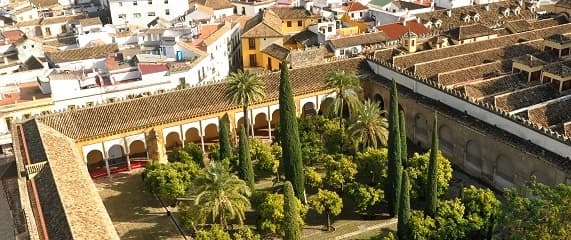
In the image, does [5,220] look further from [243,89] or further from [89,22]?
[89,22]

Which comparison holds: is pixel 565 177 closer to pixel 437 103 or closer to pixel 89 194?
pixel 437 103

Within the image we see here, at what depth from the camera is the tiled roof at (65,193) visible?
98.7ft

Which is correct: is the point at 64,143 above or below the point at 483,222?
above

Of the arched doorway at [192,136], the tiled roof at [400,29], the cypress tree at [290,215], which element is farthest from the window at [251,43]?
the cypress tree at [290,215]

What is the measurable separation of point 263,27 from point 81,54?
20.4m

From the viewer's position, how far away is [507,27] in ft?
218

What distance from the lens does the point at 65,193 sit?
3353 centimetres

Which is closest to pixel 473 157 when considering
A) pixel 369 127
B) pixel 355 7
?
pixel 369 127

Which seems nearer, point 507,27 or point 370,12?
point 507,27

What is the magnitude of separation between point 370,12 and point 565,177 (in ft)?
145

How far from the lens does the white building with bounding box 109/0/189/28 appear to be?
3275 inches

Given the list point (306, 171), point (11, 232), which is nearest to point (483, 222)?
point (306, 171)

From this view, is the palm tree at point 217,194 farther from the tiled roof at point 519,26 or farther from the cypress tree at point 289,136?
the tiled roof at point 519,26

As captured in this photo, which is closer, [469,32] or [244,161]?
[244,161]
